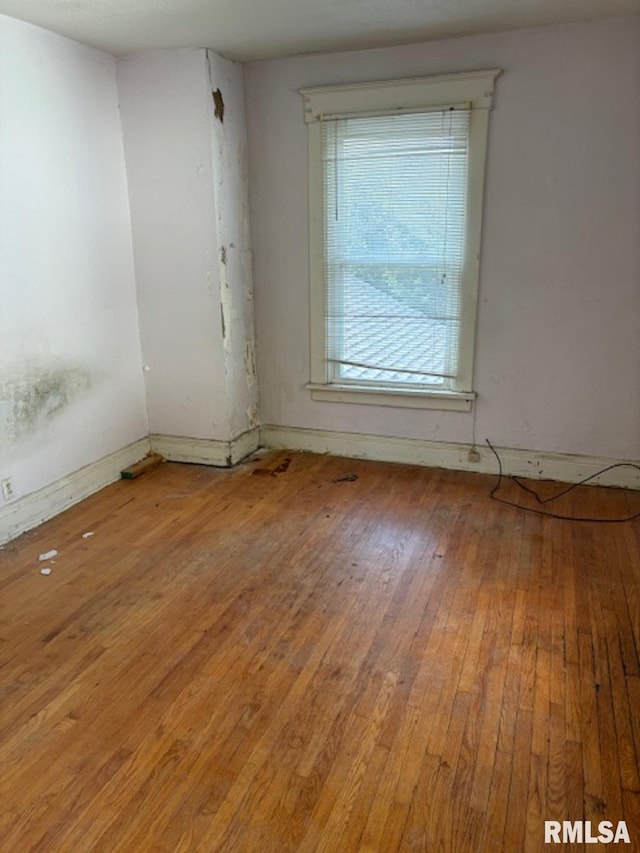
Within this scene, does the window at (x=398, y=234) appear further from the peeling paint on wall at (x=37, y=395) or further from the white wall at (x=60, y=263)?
the peeling paint on wall at (x=37, y=395)

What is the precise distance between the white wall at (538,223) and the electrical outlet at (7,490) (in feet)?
6.61

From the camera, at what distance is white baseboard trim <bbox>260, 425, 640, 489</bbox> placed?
374cm

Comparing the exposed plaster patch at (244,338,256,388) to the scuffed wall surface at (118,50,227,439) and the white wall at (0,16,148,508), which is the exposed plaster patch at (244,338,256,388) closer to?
the scuffed wall surface at (118,50,227,439)

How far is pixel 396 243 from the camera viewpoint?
3.82m

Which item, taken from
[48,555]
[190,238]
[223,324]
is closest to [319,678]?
[48,555]

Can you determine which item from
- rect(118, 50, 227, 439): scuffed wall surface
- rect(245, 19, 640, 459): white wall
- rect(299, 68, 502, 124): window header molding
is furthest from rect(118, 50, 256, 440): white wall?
rect(299, 68, 502, 124): window header molding

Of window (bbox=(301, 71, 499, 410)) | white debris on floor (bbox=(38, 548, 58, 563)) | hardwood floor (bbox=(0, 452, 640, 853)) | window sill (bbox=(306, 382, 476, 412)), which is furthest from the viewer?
window sill (bbox=(306, 382, 476, 412))

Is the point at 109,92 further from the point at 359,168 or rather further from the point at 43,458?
the point at 43,458

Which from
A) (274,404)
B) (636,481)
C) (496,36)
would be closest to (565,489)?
(636,481)

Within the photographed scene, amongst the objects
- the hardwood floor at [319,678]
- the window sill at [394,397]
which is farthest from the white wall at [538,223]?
the hardwood floor at [319,678]

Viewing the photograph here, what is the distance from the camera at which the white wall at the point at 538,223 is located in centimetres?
333

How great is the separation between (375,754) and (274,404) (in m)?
2.86

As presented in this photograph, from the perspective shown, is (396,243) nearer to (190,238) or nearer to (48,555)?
(190,238)

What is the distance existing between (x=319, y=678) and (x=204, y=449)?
7.51 ft
